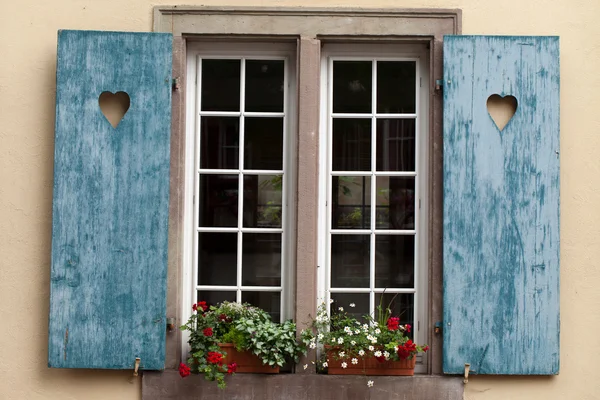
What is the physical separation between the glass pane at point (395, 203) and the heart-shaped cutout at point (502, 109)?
1.95 feet

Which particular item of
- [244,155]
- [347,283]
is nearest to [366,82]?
[244,155]

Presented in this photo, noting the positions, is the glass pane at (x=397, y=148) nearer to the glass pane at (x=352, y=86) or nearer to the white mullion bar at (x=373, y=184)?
A: the white mullion bar at (x=373, y=184)

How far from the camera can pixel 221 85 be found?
5156 mm

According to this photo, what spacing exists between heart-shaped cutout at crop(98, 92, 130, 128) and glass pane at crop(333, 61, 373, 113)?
4.07ft

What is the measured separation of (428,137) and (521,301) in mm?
1087

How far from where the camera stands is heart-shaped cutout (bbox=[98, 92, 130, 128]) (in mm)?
4984

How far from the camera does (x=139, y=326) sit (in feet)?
15.9

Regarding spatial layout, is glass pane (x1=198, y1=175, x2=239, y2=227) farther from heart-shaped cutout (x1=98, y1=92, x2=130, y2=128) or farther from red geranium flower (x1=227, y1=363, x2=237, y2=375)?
red geranium flower (x1=227, y1=363, x2=237, y2=375)

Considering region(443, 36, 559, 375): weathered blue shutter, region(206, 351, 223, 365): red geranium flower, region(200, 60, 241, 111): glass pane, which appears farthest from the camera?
region(200, 60, 241, 111): glass pane

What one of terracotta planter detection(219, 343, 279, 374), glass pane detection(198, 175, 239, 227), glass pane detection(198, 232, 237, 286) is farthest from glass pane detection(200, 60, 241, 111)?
terracotta planter detection(219, 343, 279, 374)

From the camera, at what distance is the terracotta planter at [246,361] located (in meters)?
4.85

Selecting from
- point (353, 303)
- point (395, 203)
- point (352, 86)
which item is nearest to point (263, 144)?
point (352, 86)

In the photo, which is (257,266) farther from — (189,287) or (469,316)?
(469,316)

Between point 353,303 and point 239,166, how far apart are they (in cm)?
106
